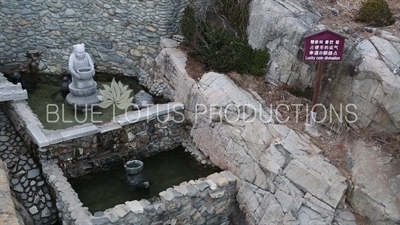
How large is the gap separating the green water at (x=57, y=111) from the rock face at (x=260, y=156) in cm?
200

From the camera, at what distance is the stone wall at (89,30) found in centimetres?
1263

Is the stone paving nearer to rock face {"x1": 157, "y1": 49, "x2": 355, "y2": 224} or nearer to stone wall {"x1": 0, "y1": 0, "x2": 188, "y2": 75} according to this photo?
rock face {"x1": 157, "y1": 49, "x2": 355, "y2": 224}

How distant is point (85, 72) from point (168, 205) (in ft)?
14.8

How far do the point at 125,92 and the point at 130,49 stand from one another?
155 centimetres

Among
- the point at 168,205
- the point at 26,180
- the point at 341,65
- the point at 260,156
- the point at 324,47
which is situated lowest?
the point at 26,180

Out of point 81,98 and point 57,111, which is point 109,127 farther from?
point 57,111

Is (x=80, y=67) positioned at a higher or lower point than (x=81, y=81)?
higher

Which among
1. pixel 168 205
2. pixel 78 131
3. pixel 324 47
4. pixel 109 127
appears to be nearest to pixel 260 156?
pixel 168 205

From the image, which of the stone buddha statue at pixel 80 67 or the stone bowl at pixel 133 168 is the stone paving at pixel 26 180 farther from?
the stone buddha statue at pixel 80 67

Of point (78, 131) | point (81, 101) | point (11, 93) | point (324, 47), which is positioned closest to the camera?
point (324, 47)

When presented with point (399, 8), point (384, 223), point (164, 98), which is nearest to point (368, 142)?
point (384, 223)

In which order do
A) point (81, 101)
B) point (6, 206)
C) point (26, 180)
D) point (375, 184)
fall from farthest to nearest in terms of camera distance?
point (81, 101) < point (26, 180) < point (375, 184) < point (6, 206)

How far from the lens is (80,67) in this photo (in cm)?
1127

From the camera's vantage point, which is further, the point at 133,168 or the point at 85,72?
the point at 85,72
